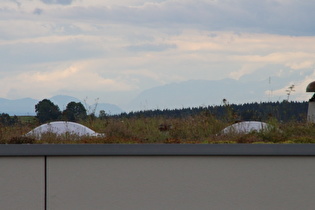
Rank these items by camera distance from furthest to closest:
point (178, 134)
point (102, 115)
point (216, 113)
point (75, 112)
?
point (75, 112) → point (102, 115) → point (216, 113) → point (178, 134)

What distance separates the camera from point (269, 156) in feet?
23.2

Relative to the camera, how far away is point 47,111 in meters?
12.7

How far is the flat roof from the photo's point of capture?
23.0 feet

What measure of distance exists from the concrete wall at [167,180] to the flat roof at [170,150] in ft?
0.05

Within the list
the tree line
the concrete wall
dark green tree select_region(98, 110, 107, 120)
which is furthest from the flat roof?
dark green tree select_region(98, 110, 107, 120)

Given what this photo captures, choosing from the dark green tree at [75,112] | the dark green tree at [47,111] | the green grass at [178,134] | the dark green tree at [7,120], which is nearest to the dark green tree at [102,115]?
the dark green tree at [75,112]

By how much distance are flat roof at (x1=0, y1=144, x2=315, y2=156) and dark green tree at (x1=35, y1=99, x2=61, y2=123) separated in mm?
4836

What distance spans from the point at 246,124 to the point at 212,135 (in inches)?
51.9

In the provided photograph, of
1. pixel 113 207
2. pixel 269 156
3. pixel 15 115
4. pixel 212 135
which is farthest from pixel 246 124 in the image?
pixel 15 115

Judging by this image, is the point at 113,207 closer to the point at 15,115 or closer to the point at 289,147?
the point at 289,147

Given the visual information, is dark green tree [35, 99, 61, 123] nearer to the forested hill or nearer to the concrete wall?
the forested hill

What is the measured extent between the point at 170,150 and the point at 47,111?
20.4 ft

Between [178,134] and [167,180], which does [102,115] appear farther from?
[167,180]

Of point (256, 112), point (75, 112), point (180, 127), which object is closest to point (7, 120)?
point (75, 112)
